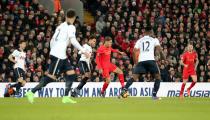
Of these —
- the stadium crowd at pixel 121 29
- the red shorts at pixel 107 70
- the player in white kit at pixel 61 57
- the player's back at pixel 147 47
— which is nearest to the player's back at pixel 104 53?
the red shorts at pixel 107 70

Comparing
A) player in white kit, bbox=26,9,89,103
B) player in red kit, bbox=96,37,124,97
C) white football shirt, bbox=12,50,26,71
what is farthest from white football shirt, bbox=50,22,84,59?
white football shirt, bbox=12,50,26,71

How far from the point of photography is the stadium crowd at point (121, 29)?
90.0 feet

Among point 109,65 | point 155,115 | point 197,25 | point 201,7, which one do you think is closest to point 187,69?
point 109,65

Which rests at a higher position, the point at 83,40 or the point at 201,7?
the point at 201,7

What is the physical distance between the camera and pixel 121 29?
30578 millimetres

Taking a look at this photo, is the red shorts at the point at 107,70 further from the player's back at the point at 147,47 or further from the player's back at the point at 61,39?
the player's back at the point at 61,39

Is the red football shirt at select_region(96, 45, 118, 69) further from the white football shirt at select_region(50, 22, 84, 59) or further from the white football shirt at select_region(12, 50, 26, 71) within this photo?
the white football shirt at select_region(50, 22, 84, 59)

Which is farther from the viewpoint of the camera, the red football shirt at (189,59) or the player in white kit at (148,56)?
the red football shirt at (189,59)

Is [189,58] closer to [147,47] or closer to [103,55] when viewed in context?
[103,55]

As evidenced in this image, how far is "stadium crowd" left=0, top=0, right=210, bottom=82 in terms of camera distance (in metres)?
27.4

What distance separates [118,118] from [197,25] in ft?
66.4

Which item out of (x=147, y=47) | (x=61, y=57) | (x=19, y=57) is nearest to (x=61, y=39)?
(x=61, y=57)

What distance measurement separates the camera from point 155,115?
13125 mm

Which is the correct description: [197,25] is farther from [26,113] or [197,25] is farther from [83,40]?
[26,113]
